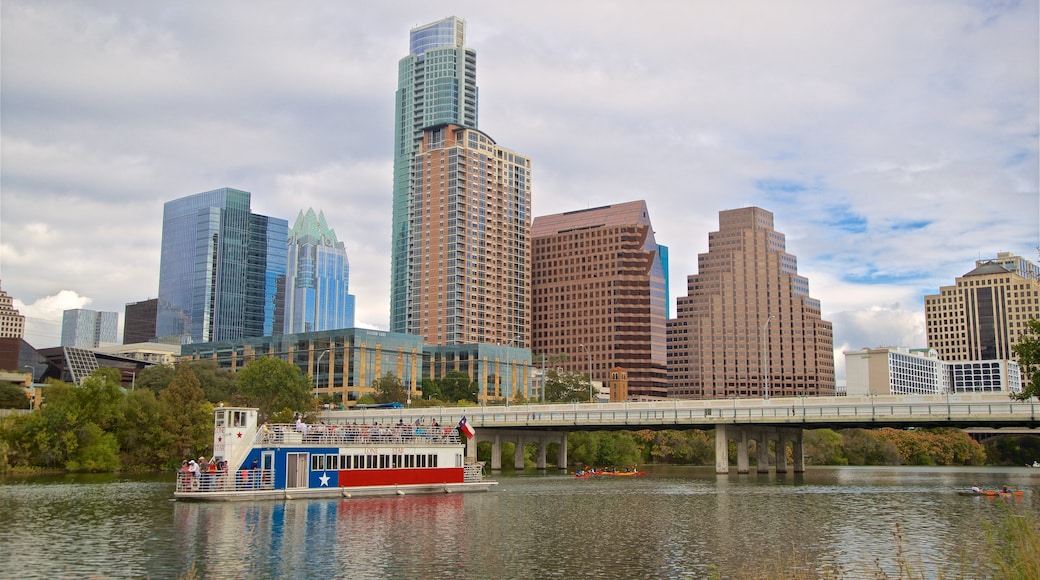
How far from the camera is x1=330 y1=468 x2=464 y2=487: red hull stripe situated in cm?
7475

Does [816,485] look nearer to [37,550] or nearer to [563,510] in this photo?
[563,510]

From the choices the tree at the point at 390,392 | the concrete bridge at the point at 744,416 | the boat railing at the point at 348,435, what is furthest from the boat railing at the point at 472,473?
the tree at the point at 390,392

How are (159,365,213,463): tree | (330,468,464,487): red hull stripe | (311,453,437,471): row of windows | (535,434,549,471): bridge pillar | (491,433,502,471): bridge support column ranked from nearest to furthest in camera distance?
(311,453,437,471): row of windows, (330,468,464,487): red hull stripe, (159,365,213,463): tree, (491,433,502,471): bridge support column, (535,434,549,471): bridge pillar

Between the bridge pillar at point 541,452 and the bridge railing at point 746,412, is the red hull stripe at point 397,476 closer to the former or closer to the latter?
the bridge railing at point 746,412

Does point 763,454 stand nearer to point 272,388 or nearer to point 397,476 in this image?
point 397,476

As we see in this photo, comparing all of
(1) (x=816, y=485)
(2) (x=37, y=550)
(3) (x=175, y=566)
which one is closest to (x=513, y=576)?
(3) (x=175, y=566)

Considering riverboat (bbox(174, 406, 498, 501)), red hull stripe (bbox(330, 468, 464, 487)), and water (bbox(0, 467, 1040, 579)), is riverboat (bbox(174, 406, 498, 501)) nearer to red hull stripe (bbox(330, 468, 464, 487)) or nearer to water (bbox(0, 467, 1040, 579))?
red hull stripe (bbox(330, 468, 464, 487))

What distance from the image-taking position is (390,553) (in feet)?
143

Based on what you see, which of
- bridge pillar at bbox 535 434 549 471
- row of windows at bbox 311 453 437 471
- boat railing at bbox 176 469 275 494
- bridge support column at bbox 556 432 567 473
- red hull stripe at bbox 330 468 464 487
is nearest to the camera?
boat railing at bbox 176 469 275 494

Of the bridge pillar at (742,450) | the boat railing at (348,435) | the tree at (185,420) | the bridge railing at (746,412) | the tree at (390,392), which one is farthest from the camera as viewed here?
the tree at (390,392)

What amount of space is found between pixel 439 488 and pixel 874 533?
37571 mm

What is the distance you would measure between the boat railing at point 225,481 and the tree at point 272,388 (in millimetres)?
71790

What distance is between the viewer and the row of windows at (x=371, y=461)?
73375 millimetres

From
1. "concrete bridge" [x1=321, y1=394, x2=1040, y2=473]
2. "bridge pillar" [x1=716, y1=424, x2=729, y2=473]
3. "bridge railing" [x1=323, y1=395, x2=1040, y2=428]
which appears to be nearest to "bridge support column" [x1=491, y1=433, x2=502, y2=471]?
"concrete bridge" [x1=321, y1=394, x2=1040, y2=473]
